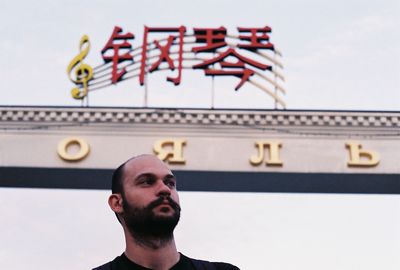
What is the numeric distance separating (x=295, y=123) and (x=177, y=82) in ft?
6.09

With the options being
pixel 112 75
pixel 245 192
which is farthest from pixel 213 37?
pixel 245 192

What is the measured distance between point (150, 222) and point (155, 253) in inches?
3.9

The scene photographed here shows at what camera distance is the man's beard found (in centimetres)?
199

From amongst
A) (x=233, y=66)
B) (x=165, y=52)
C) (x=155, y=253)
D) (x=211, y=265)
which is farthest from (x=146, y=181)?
(x=165, y=52)

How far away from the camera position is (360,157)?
9.98m

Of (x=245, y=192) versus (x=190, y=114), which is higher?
(x=190, y=114)

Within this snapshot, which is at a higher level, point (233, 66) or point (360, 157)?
point (233, 66)

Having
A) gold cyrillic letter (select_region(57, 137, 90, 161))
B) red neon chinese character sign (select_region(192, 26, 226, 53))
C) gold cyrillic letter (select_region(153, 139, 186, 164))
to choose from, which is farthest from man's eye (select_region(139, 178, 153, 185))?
red neon chinese character sign (select_region(192, 26, 226, 53))

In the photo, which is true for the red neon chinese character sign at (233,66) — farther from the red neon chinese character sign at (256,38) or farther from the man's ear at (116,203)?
the man's ear at (116,203)

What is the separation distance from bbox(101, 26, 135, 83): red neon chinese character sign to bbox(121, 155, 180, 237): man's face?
27.7 feet

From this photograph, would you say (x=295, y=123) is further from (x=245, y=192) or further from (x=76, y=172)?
(x=76, y=172)

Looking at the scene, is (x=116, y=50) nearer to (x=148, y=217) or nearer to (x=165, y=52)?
(x=165, y=52)

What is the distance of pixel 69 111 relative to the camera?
10016mm

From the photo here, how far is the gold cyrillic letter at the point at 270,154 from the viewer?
32.3 ft
